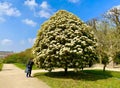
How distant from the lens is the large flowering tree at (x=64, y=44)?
69.6ft

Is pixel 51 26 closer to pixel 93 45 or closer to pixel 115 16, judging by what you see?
pixel 93 45

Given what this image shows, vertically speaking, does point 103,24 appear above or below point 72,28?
above

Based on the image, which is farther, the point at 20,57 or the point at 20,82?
the point at 20,57

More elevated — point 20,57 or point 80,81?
point 20,57

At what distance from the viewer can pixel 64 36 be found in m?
21.7

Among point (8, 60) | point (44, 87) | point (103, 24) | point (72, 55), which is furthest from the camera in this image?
point (8, 60)

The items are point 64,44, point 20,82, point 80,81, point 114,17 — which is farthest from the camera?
point 114,17

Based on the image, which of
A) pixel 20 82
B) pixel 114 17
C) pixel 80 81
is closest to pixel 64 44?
pixel 80 81

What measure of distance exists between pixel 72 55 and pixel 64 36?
1645mm

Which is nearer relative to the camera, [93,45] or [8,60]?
[93,45]

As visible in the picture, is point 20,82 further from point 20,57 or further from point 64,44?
point 20,57

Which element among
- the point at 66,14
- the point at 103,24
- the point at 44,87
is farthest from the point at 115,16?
the point at 44,87

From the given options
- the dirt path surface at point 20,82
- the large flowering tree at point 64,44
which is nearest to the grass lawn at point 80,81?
the dirt path surface at point 20,82

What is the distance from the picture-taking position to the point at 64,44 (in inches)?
850
